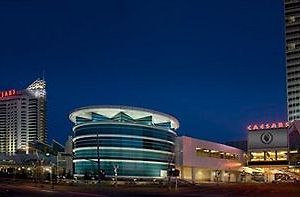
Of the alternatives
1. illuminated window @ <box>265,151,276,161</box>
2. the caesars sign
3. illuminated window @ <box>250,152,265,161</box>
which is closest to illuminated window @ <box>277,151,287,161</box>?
illuminated window @ <box>265,151,276,161</box>

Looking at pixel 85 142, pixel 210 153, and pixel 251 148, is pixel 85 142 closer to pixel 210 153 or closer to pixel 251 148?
pixel 210 153

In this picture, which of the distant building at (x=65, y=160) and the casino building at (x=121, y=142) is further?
the distant building at (x=65, y=160)

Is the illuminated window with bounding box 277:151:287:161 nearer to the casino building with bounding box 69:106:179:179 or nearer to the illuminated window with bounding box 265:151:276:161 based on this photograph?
the illuminated window with bounding box 265:151:276:161

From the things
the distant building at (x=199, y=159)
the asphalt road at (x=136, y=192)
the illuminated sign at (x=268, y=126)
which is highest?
the illuminated sign at (x=268, y=126)

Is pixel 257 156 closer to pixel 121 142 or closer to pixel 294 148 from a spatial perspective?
pixel 294 148

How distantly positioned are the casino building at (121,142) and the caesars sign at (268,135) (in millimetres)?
37411

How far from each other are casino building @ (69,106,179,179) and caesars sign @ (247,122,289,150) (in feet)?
Answer: 123

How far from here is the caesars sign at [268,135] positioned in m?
184

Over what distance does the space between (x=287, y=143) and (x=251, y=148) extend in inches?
560

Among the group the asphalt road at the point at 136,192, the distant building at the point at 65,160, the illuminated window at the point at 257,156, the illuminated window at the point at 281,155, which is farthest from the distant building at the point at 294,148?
the asphalt road at the point at 136,192

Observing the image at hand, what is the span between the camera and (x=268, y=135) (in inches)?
7372

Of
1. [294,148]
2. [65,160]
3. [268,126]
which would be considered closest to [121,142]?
[65,160]

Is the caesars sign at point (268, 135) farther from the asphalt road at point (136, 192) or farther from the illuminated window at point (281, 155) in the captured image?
the asphalt road at point (136, 192)

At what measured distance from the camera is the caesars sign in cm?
18425
